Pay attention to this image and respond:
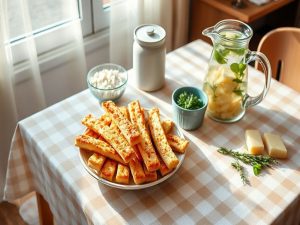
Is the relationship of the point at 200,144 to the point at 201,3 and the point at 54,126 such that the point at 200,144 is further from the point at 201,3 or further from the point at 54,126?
the point at 201,3

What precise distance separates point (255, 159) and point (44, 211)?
0.75 meters

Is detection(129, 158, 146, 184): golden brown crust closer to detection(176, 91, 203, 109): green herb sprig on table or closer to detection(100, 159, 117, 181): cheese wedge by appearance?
detection(100, 159, 117, 181): cheese wedge

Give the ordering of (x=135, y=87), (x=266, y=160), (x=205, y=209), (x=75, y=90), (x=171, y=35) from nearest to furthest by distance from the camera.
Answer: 1. (x=205, y=209)
2. (x=266, y=160)
3. (x=135, y=87)
4. (x=75, y=90)
5. (x=171, y=35)

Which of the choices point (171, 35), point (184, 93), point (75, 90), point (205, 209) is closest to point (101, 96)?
point (184, 93)

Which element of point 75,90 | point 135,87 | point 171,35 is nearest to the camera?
point 135,87

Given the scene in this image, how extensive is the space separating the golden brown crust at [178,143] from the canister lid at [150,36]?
277 mm

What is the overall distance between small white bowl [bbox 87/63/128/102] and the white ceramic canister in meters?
0.05

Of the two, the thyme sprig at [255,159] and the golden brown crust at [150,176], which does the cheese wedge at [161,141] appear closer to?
the golden brown crust at [150,176]

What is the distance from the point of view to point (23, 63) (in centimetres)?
160

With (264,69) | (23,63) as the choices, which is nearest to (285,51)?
(264,69)

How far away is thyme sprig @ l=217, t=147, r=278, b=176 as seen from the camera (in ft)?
3.37

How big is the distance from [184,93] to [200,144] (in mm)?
148

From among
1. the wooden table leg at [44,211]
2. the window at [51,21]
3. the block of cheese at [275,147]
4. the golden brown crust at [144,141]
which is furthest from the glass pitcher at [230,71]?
the window at [51,21]

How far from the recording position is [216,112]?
1154 mm
